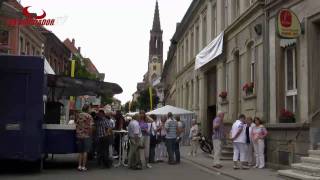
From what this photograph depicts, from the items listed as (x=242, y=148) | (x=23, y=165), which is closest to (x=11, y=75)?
(x=23, y=165)

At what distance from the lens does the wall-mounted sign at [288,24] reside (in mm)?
16047

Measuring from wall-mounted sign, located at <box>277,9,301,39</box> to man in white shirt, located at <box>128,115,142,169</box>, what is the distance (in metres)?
5.20

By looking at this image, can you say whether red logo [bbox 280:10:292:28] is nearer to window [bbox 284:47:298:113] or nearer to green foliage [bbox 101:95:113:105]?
window [bbox 284:47:298:113]

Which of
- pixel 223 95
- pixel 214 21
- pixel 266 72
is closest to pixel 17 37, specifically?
pixel 214 21

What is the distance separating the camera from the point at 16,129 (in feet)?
47.2

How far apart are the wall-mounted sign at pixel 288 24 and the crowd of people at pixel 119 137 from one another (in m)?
5.23

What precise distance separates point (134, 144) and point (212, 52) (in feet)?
38.2

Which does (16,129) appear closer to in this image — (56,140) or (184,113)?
(56,140)

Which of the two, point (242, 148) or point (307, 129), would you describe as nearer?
point (307, 129)

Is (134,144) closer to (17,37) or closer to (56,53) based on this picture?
(17,37)

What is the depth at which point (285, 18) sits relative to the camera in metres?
16.2

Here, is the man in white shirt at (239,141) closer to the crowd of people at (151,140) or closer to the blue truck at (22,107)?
the crowd of people at (151,140)

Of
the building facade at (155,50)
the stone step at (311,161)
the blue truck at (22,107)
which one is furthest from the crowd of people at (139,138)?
the building facade at (155,50)

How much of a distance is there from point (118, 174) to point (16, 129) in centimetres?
299
